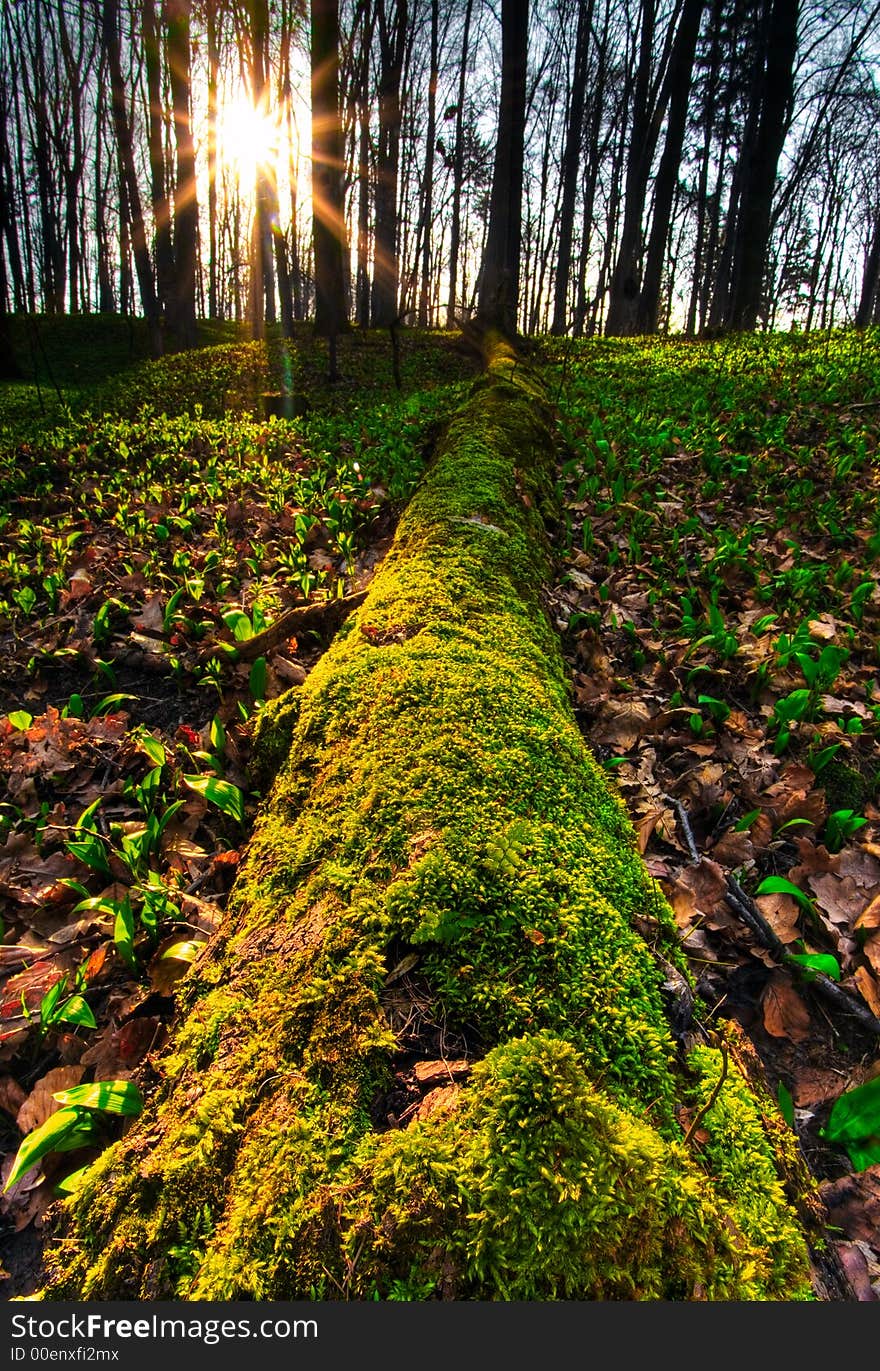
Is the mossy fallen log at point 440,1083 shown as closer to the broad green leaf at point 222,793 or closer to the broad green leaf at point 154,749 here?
the broad green leaf at point 222,793

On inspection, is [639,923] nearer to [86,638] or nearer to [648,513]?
[86,638]

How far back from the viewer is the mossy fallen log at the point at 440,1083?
27.7 inches

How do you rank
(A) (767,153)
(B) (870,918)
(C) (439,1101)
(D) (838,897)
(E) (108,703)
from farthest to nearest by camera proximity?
1. (A) (767,153)
2. (E) (108,703)
3. (D) (838,897)
4. (B) (870,918)
5. (C) (439,1101)

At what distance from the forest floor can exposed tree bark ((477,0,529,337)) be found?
10.7 feet

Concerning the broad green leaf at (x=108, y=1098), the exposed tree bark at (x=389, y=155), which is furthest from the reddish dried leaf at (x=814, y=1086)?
the exposed tree bark at (x=389, y=155)

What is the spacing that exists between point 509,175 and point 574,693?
32.7 ft

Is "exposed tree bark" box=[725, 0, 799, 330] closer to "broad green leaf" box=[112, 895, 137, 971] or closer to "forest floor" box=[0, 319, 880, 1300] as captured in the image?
"forest floor" box=[0, 319, 880, 1300]

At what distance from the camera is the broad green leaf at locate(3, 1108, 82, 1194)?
118cm

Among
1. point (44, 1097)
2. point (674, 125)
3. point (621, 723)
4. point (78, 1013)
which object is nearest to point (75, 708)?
point (78, 1013)

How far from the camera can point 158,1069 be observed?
3.90 feet

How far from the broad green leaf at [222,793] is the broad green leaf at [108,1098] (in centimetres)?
87

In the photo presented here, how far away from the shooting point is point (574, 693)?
2.63 meters

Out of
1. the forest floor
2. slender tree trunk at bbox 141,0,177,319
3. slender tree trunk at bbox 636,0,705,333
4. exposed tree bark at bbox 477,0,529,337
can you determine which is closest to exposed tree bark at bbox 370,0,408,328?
slender tree trunk at bbox 141,0,177,319

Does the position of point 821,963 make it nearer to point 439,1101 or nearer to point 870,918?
point 870,918
